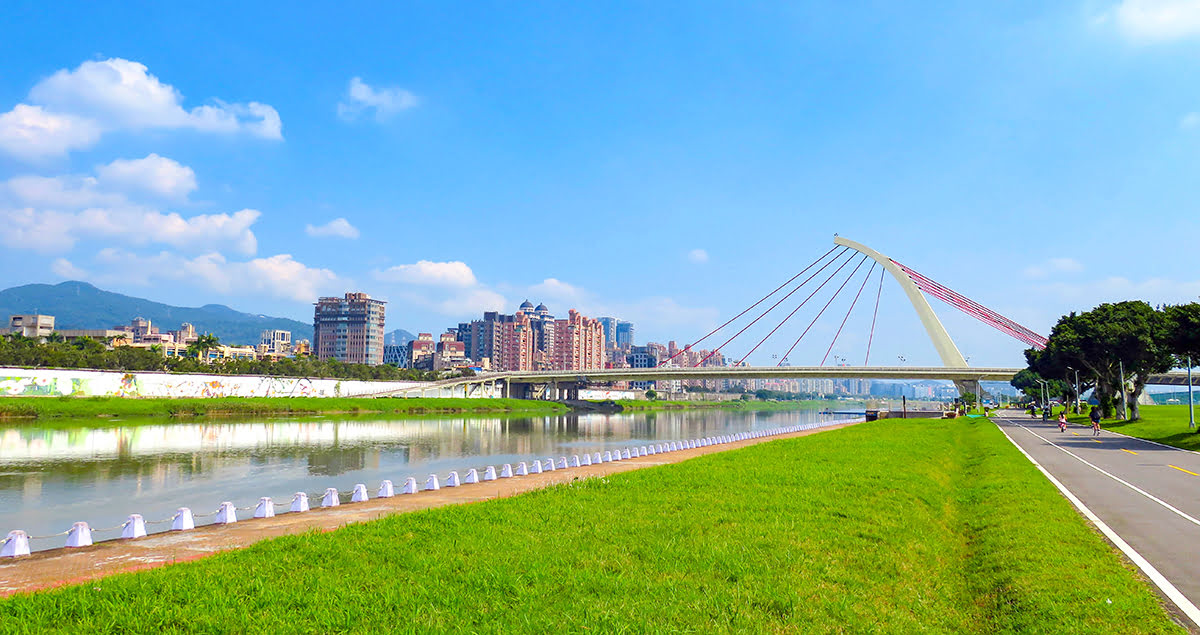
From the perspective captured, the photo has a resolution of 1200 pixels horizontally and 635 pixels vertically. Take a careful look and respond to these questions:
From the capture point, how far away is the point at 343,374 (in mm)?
137875

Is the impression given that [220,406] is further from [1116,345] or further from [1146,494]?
[1116,345]

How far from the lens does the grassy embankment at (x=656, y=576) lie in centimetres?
761

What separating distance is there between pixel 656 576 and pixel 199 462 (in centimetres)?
3638

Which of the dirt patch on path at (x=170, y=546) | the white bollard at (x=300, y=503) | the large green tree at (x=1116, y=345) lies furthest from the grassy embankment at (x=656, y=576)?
the large green tree at (x=1116, y=345)

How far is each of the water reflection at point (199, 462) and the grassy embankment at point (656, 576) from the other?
39.6ft

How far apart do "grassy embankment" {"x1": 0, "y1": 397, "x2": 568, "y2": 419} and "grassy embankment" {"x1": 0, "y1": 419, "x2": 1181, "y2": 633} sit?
238 feet

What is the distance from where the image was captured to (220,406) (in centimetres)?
8375

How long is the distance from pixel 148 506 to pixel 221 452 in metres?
20.8

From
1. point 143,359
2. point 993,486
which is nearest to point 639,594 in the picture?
Answer: point 993,486

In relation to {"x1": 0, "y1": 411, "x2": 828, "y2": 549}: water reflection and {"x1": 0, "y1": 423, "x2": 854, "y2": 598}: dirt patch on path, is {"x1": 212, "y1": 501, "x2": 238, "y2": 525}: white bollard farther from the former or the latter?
{"x1": 0, "y1": 411, "x2": 828, "y2": 549}: water reflection

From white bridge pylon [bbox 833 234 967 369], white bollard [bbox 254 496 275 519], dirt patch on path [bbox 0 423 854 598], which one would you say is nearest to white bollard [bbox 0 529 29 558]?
dirt patch on path [bbox 0 423 854 598]

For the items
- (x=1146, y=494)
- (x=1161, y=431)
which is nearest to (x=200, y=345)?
(x=1161, y=431)

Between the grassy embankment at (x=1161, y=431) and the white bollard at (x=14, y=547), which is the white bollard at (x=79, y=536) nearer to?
the white bollard at (x=14, y=547)

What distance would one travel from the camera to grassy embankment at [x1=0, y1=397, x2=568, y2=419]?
68438 millimetres
